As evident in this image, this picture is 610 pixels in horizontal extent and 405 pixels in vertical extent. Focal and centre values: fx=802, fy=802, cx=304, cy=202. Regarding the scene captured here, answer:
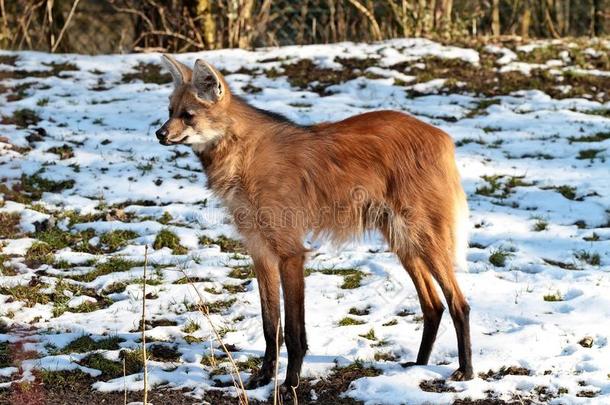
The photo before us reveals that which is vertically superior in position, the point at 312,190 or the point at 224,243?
the point at 312,190

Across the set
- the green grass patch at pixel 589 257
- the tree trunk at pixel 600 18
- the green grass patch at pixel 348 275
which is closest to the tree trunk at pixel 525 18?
the tree trunk at pixel 600 18

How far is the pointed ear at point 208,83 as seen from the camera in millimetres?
3803

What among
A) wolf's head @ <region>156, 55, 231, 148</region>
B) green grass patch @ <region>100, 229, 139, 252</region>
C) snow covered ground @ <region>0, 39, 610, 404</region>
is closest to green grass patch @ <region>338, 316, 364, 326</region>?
snow covered ground @ <region>0, 39, 610, 404</region>

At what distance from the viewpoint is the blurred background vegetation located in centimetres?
1002

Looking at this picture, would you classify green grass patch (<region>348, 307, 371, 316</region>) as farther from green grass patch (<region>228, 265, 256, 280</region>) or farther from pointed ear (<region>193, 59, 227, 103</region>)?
pointed ear (<region>193, 59, 227, 103</region>)

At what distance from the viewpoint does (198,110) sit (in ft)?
12.6

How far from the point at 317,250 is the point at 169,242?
1.16 m

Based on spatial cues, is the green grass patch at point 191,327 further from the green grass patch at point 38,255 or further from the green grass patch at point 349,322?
the green grass patch at point 38,255

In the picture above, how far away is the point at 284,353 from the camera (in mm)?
4070

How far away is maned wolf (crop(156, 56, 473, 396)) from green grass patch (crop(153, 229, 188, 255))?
1.62 m

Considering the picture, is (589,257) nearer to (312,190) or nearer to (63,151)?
(312,190)

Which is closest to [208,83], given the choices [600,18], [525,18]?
[525,18]

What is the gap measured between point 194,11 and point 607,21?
7360 mm

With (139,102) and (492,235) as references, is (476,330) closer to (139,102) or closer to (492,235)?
(492,235)
